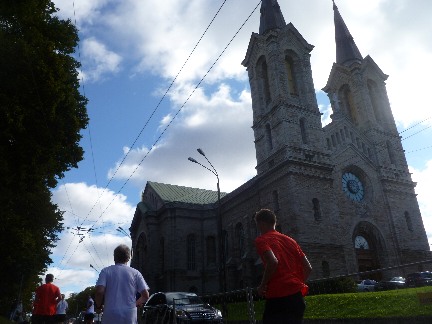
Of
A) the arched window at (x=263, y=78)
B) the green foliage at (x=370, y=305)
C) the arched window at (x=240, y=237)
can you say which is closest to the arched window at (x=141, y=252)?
the arched window at (x=240, y=237)

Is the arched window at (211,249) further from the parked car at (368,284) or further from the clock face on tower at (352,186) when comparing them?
the parked car at (368,284)

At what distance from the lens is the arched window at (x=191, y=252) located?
127 feet

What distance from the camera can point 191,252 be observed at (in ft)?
128

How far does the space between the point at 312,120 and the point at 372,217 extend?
929 cm

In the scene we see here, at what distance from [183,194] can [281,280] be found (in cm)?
4226

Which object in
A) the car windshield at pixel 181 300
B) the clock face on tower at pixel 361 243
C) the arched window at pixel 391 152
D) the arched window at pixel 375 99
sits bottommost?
the car windshield at pixel 181 300

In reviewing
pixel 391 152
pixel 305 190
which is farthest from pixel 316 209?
pixel 391 152

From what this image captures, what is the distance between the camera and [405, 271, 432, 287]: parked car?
19.9 feet

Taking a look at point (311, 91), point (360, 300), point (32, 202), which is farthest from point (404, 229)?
point (32, 202)

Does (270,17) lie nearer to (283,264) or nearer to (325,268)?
(325,268)

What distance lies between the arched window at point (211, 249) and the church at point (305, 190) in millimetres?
105

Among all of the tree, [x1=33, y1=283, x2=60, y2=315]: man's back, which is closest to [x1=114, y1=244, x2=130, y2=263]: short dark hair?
[x1=33, y1=283, x2=60, y2=315]: man's back

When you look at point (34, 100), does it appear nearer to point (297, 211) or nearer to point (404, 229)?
point (297, 211)

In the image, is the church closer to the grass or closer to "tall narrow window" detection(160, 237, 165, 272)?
"tall narrow window" detection(160, 237, 165, 272)
